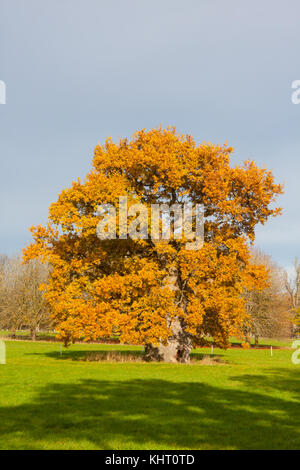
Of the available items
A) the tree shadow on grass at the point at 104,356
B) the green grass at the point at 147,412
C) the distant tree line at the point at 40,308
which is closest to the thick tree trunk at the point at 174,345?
the tree shadow on grass at the point at 104,356

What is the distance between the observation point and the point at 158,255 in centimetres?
2773

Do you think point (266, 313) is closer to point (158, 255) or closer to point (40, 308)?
point (40, 308)

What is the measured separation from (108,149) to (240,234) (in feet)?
33.2

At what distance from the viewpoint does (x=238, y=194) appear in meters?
28.2

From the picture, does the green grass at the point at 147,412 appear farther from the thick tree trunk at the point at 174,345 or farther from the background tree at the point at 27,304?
the background tree at the point at 27,304

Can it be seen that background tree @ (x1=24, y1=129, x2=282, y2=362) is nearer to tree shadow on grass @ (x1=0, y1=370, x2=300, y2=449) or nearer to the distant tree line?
tree shadow on grass @ (x1=0, y1=370, x2=300, y2=449)

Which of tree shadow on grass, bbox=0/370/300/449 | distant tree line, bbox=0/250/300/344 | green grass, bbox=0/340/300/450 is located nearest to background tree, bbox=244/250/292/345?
distant tree line, bbox=0/250/300/344

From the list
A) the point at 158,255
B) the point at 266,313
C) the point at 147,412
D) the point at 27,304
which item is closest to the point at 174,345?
the point at 158,255

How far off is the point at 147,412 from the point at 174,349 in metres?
16.6

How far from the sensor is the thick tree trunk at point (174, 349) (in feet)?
89.1

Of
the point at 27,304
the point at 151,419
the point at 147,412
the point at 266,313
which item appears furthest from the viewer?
the point at 27,304

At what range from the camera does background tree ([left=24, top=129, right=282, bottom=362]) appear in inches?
989
